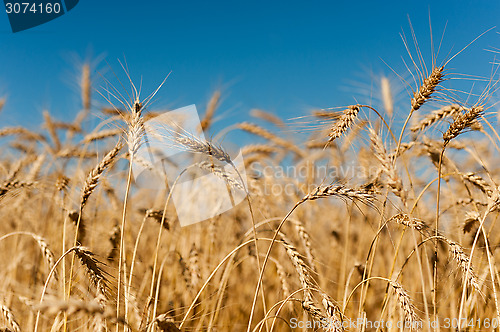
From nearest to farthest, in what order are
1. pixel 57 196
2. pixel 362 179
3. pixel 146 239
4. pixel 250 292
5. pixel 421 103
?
pixel 421 103 < pixel 362 179 < pixel 57 196 < pixel 250 292 < pixel 146 239

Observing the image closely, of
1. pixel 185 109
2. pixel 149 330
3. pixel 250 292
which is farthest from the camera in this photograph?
pixel 250 292

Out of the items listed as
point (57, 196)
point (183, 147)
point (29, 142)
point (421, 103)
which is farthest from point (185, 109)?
point (29, 142)

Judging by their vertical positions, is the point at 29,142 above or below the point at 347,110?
above

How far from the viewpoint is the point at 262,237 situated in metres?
2.89

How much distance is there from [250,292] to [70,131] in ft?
9.46

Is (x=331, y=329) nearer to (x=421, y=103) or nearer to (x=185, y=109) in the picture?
(x=421, y=103)

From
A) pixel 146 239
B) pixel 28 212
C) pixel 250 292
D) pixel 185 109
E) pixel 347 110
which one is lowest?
pixel 250 292

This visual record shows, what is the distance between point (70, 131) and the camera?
450 centimetres

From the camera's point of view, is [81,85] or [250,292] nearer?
[250,292]

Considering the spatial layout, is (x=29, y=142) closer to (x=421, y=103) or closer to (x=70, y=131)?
(x=70, y=131)

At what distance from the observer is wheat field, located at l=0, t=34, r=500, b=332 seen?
165 cm

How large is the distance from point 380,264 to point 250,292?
64.9 inches

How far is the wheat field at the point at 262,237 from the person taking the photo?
5.41ft

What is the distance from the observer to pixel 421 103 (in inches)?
74.7
